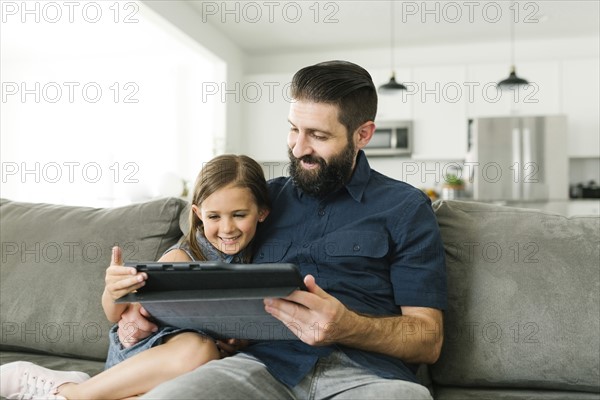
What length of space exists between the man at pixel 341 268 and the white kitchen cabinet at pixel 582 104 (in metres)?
5.11

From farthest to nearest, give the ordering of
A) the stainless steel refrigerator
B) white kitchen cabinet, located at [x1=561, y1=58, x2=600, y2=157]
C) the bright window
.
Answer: the bright window < white kitchen cabinet, located at [x1=561, y1=58, x2=600, y2=157] < the stainless steel refrigerator

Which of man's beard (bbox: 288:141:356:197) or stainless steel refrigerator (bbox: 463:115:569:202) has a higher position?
stainless steel refrigerator (bbox: 463:115:569:202)

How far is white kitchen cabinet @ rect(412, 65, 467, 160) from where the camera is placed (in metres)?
6.30

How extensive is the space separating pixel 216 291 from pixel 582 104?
587cm

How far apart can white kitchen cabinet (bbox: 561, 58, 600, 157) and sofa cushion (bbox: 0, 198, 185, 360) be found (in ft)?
17.1

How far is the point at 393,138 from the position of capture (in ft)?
21.1

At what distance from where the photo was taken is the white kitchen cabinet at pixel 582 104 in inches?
237

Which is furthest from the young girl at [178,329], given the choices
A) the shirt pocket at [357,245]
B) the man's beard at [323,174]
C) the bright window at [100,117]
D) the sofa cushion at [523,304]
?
the bright window at [100,117]

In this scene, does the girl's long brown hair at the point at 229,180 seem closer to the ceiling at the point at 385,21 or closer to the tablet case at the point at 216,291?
the tablet case at the point at 216,291

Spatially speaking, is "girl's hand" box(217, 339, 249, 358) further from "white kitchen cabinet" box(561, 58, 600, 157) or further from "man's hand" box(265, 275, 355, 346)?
"white kitchen cabinet" box(561, 58, 600, 157)

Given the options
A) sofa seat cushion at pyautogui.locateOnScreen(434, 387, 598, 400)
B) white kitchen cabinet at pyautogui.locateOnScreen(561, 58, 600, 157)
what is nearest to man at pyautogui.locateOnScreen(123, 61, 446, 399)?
sofa seat cushion at pyautogui.locateOnScreen(434, 387, 598, 400)

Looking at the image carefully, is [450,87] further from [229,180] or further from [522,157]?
[229,180]

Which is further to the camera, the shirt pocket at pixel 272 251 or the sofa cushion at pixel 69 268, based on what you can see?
the sofa cushion at pixel 69 268

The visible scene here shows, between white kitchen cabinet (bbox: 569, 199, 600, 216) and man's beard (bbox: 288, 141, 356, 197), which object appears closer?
man's beard (bbox: 288, 141, 356, 197)
